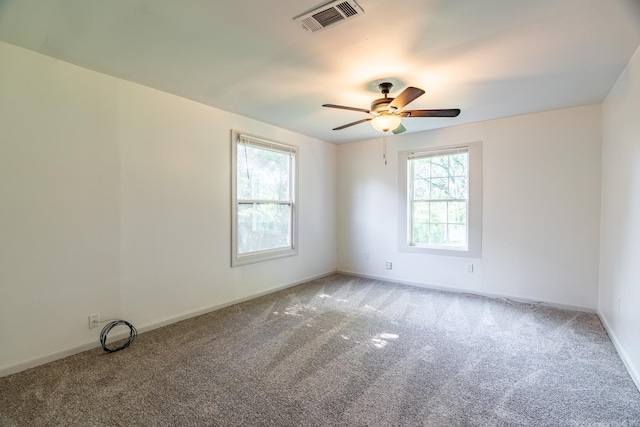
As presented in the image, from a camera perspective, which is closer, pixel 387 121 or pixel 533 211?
pixel 387 121

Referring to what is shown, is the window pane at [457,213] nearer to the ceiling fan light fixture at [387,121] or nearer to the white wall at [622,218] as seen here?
the white wall at [622,218]

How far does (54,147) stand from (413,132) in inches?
171

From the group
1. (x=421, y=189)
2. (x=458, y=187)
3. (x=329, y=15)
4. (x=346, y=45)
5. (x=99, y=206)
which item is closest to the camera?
(x=329, y=15)

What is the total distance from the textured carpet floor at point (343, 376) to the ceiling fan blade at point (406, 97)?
218 cm

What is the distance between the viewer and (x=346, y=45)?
221cm

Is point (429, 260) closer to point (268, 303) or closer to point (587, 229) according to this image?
point (587, 229)

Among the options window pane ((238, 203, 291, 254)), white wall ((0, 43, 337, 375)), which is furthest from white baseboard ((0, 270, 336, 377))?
window pane ((238, 203, 291, 254))

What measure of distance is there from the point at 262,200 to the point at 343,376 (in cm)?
265

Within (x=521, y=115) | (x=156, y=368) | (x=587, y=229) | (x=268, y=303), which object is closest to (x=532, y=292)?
(x=587, y=229)

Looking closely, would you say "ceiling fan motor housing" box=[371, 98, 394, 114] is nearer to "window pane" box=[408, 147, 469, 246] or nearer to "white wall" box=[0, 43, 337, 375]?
"white wall" box=[0, 43, 337, 375]

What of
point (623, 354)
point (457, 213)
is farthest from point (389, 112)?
point (623, 354)

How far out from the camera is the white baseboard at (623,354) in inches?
83.8

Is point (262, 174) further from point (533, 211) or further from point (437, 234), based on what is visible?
point (533, 211)

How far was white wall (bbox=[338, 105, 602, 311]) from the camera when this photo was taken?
3535 mm
